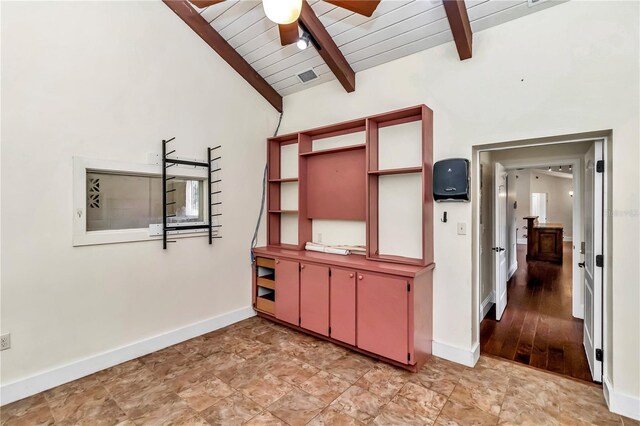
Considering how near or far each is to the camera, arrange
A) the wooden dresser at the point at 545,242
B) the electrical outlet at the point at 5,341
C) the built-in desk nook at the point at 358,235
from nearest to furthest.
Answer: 1. the electrical outlet at the point at 5,341
2. the built-in desk nook at the point at 358,235
3. the wooden dresser at the point at 545,242

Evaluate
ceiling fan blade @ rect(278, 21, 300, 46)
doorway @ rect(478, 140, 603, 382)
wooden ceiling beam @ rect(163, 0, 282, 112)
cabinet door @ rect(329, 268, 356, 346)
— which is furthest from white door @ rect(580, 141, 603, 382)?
wooden ceiling beam @ rect(163, 0, 282, 112)

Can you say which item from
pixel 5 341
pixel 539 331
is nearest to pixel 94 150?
pixel 5 341

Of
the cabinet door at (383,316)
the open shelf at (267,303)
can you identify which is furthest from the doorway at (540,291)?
the open shelf at (267,303)

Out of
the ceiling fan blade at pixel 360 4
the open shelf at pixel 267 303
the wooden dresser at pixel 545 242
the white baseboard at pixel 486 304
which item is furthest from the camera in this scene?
the wooden dresser at pixel 545 242

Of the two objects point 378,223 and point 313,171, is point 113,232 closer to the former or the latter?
point 313,171

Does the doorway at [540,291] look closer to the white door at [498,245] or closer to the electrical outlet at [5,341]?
the white door at [498,245]

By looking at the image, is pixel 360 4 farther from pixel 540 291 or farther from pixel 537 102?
pixel 540 291

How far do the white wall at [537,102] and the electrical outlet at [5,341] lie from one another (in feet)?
11.7

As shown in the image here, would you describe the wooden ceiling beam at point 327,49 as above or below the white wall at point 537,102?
above

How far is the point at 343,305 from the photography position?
10.1ft

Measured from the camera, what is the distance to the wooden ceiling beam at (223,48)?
3195mm

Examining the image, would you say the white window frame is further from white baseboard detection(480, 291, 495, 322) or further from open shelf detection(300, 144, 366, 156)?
white baseboard detection(480, 291, 495, 322)

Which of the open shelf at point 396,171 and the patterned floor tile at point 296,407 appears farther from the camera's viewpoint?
the open shelf at point 396,171

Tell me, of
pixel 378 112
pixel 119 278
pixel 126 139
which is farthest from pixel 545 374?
pixel 126 139
